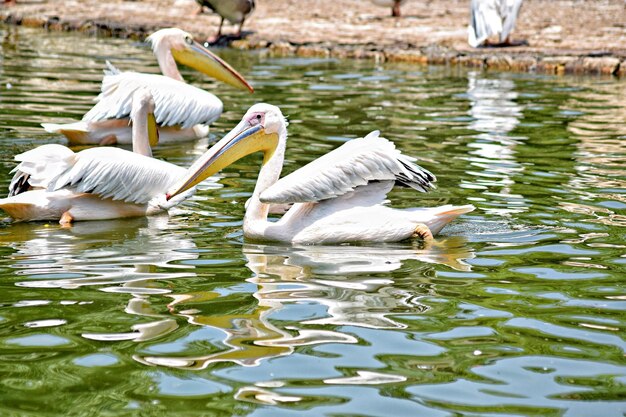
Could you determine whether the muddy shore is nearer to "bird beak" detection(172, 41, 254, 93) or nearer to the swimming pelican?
"bird beak" detection(172, 41, 254, 93)

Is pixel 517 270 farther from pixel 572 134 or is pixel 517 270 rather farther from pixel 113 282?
pixel 572 134

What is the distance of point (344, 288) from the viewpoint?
4.29 metres

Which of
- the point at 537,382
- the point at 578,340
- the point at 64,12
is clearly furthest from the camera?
the point at 64,12

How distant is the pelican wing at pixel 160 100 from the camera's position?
737cm

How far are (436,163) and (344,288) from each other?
305cm

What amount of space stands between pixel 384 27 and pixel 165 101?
8205 millimetres

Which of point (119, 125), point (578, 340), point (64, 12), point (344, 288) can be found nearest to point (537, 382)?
point (578, 340)

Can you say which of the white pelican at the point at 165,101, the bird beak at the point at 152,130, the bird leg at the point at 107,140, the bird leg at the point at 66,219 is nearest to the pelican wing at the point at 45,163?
the bird leg at the point at 66,219

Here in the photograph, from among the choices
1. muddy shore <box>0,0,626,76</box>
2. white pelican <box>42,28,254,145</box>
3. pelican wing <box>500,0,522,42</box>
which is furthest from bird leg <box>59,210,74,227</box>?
pelican wing <box>500,0,522,42</box>

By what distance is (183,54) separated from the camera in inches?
338

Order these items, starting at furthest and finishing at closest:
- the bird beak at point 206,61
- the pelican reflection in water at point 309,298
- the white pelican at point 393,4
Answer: the white pelican at point 393,4 → the bird beak at point 206,61 → the pelican reflection in water at point 309,298

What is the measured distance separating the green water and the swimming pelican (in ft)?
0.31

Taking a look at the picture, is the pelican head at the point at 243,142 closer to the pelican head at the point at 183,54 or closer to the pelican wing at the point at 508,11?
the pelican head at the point at 183,54

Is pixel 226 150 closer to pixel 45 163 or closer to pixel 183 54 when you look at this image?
pixel 45 163
